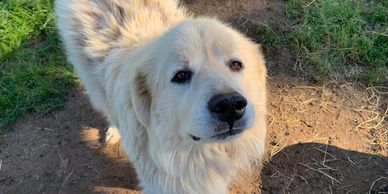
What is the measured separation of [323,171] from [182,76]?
1.71 meters

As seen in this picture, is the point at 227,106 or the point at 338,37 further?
the point at 338,37

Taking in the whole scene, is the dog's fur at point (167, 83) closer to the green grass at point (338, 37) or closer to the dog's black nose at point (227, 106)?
the dog's black nose at point (227, 106)

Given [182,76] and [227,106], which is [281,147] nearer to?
[182,76]

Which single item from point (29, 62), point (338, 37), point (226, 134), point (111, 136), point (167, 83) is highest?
point (167, 83)

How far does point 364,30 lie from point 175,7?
2117 mm

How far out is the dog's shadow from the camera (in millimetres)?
3594

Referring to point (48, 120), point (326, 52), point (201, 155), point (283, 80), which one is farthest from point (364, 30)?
point (48, 120)

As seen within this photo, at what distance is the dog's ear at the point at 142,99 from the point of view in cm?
279

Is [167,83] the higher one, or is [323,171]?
[167,83]

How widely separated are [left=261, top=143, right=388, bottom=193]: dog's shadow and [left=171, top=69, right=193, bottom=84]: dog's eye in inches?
56.3

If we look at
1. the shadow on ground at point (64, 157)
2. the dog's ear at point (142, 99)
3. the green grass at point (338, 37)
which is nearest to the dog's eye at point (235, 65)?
the dog's ear at point (142, 99)

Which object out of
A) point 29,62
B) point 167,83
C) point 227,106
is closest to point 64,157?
point 29,62

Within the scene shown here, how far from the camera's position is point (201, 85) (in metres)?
2.47

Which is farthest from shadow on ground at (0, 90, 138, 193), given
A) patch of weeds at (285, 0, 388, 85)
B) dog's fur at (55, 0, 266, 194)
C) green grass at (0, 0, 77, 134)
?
patch of weeds at (285, 0, 388, 85)
